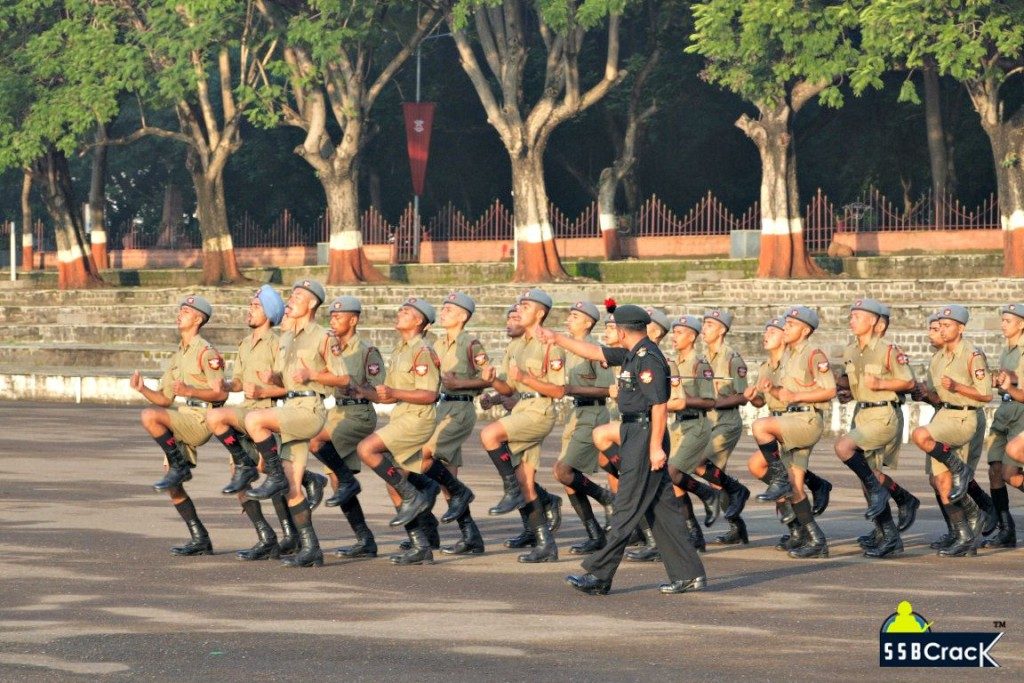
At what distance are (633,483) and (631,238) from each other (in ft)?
106

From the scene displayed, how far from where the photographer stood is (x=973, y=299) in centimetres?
3512

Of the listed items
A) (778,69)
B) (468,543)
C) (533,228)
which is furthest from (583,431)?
(533,228)

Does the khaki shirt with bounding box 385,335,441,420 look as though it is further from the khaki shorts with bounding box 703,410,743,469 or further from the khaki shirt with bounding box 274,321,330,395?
the khaki shorts with bounding box 703,410,743,469

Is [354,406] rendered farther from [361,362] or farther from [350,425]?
[361,362]

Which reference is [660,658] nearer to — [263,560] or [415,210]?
[263,560]

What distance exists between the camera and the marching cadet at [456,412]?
14227 mm

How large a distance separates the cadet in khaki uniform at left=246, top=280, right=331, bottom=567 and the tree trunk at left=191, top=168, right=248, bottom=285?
32.7 metres

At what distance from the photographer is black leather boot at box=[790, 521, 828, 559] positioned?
46.4 feet

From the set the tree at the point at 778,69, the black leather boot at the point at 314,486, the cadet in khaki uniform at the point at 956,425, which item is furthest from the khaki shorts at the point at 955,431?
the tree at the point at 778,69

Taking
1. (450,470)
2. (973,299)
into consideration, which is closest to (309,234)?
(973,299)

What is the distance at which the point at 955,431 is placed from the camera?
47.6 feet

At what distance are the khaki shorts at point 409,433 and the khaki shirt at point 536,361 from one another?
802 millimetres

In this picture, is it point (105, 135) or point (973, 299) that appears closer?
point (973, 299)

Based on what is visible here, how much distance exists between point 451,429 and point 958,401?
361 cm
